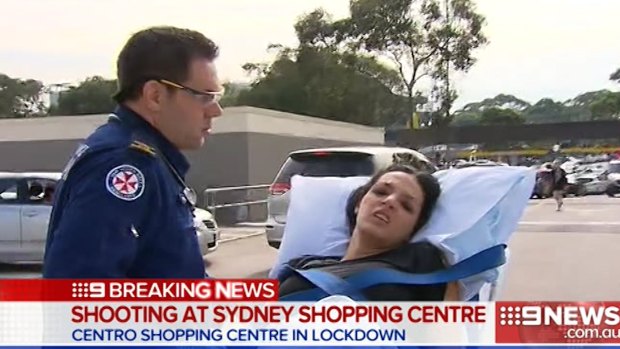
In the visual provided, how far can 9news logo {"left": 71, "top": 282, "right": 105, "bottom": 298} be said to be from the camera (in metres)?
1.61

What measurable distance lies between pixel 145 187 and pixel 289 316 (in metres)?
0.85

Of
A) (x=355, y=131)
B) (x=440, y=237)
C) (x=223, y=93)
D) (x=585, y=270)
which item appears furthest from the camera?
(x=355, y=131)

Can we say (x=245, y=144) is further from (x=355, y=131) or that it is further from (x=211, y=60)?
(x=211, y=60)

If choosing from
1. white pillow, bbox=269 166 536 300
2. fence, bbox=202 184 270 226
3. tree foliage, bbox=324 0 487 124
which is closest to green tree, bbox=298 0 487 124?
tree foliage, bbox=324 0 487 124

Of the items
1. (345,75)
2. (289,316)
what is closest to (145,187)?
(289,316)

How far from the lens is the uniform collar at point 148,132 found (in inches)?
65.4

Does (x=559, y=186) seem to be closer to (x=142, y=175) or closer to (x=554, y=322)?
(x=554, y=322)

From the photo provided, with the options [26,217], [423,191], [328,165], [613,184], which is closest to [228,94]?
[423,191]

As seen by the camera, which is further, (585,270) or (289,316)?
(585,270)

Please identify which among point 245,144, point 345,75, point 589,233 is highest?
point 345,75

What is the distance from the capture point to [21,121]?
15.9 metres

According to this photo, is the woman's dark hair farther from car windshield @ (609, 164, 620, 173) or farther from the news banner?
car windshield @ (609, 164, 620, 173)

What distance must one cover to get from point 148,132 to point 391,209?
1125mm

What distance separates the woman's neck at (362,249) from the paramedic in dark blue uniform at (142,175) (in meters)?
0.89
